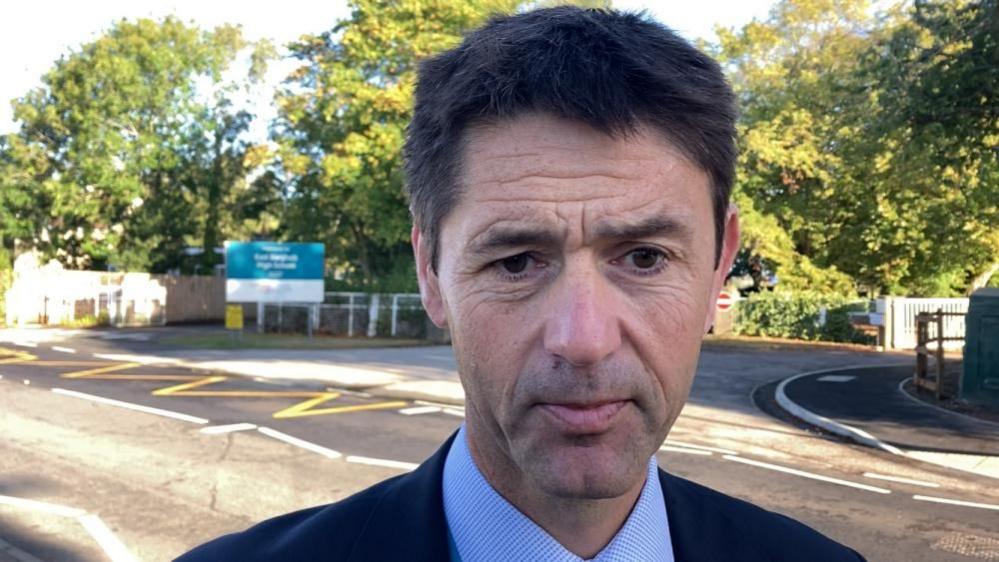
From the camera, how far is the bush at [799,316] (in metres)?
27.5

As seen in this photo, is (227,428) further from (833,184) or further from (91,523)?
(833,184)

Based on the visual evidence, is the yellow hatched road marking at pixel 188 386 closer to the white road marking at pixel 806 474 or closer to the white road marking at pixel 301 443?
the white road marking at pixel 301 443

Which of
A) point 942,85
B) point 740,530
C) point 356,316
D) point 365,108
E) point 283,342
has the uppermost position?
point 365,108

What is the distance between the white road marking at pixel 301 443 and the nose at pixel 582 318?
25.7 ft

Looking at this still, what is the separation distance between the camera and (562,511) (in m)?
1.23

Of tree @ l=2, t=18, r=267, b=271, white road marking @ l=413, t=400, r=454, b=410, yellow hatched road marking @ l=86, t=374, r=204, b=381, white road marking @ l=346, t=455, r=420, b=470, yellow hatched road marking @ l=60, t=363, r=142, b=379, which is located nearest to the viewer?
white road marking @ l=346, t=455, r=420, b=470

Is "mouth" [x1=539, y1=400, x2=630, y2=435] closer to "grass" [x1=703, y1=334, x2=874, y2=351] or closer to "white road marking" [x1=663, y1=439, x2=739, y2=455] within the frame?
"white road marking" [x1=663, y1=439, x2=739, y2=455]

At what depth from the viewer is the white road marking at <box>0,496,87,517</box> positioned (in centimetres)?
638

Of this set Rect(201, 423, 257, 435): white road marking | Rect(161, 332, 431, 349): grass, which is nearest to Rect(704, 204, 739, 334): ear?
Rect(201, 423, 257, 435): white road marking

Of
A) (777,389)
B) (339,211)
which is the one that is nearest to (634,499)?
(777,389)

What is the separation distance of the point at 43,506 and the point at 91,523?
2.47 ft

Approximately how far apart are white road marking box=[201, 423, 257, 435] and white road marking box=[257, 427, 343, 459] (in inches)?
7.7

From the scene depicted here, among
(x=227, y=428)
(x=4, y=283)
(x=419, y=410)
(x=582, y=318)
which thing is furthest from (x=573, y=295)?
(x=4, y=283)

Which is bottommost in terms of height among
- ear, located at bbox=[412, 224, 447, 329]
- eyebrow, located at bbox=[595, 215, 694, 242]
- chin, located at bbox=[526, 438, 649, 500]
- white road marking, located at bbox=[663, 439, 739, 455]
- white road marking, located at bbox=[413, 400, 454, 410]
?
white road marking, located at bbox=[413, 400, 454, 410]
